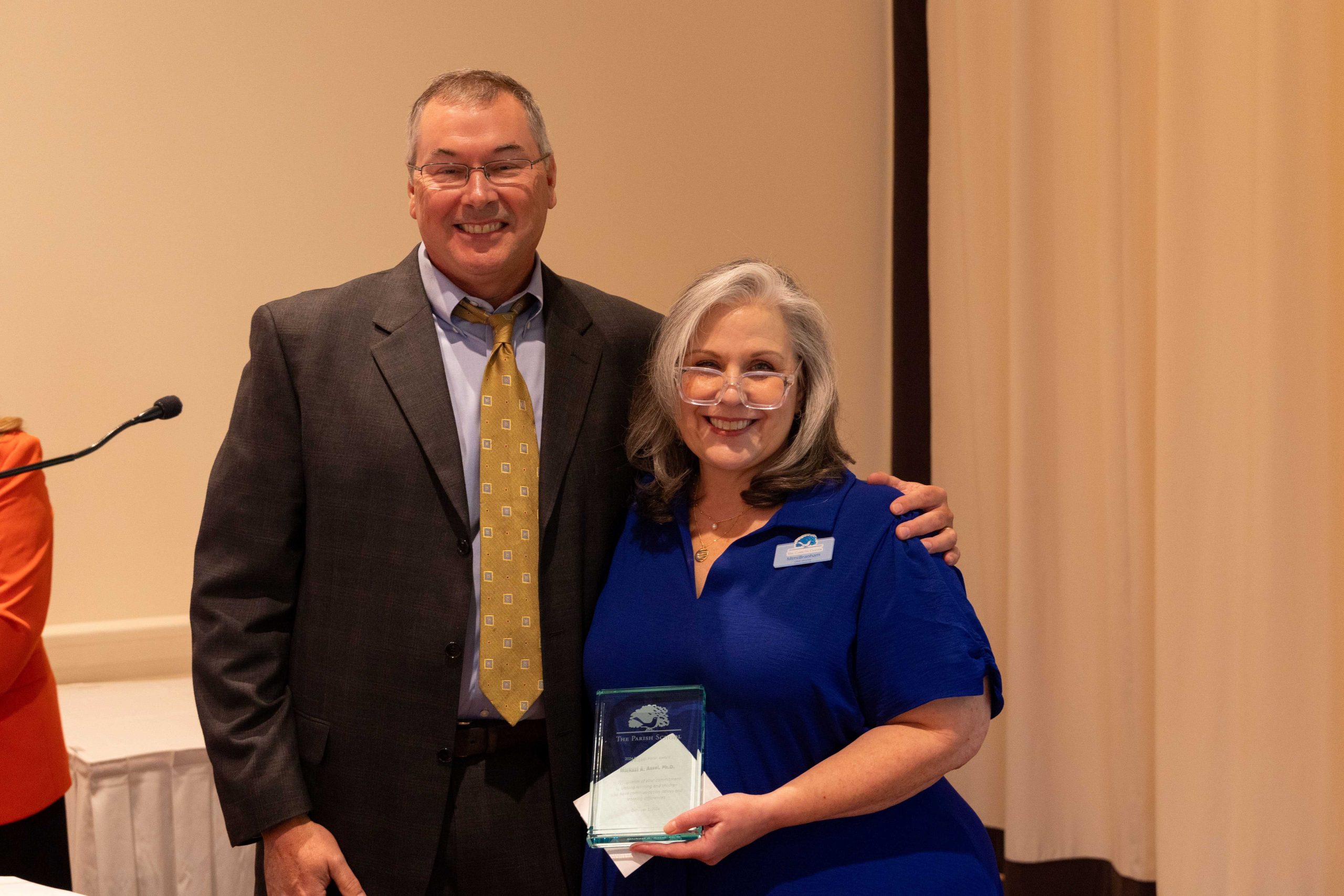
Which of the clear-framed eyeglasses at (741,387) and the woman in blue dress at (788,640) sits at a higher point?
the clear-framed eyeglasses at (741,387)

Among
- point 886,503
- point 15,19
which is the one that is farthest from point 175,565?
point 886,503

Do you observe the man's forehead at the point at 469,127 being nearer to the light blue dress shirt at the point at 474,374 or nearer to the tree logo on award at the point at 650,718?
the light blue dress shirt at the point at 474,374

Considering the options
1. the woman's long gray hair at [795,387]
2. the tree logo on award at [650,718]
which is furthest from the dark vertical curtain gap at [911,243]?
the tree logo on award at [650,718]

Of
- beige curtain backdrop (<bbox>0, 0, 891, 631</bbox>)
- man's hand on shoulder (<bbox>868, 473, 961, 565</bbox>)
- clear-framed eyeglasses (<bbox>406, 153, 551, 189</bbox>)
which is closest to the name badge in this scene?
man's hand on shoulder (<bbox>868, 473, 961, 565</bbox>)

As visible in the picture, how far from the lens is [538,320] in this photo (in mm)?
2184

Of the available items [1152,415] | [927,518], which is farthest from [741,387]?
[1152,415]

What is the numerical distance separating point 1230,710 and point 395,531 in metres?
2.35

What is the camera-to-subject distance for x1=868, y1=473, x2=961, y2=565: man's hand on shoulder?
194 centimetres

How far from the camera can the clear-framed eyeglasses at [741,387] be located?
Result: 2.00 meters

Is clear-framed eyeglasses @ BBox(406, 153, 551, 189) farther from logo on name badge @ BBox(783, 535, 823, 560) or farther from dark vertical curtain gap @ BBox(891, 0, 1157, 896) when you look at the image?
dark vertical curtain gap @ BBox(891, 0, 1157, 896)

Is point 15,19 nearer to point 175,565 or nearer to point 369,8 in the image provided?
point 369,8

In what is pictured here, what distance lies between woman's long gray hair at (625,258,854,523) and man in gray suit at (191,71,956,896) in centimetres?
14

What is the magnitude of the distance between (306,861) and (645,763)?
575 millimetres

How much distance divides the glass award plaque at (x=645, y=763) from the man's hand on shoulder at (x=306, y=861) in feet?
1.40
